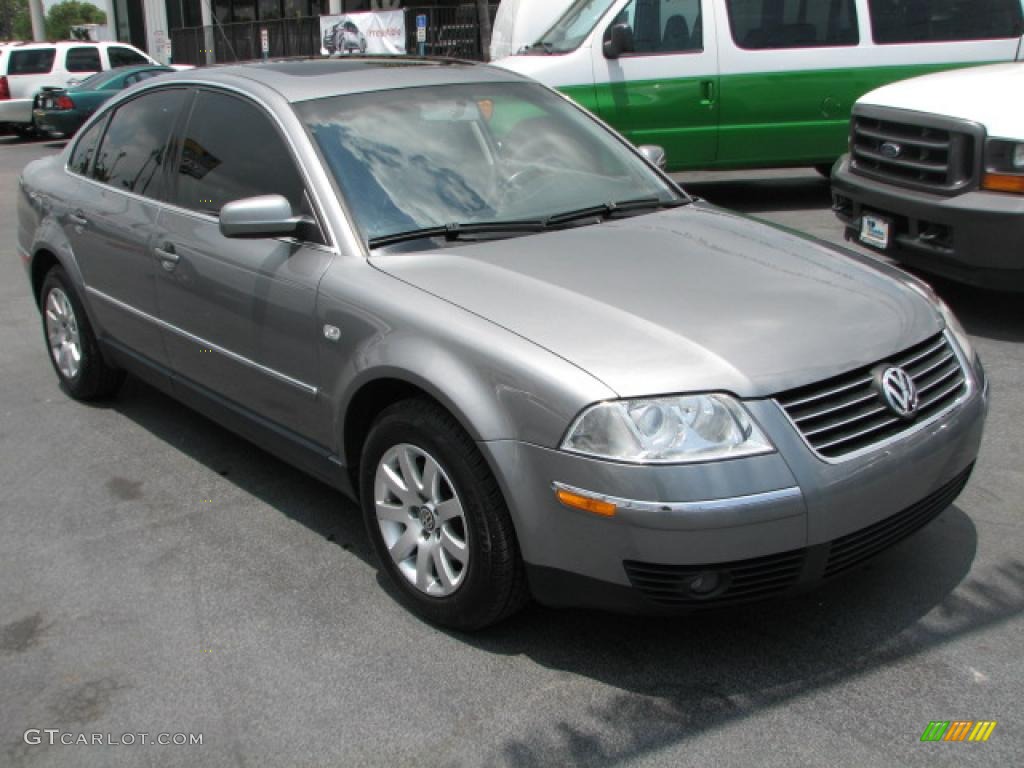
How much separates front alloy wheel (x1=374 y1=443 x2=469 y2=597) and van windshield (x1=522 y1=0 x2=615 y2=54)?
23.1 ft

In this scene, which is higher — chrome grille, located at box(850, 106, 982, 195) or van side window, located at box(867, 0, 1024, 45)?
van side window, located at box(867, 0, 1024, 45)

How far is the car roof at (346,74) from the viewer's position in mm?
4238

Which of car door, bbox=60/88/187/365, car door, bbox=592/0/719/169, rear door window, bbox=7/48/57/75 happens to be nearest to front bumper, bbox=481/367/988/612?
Result: car door, bbox=60/88/187/365

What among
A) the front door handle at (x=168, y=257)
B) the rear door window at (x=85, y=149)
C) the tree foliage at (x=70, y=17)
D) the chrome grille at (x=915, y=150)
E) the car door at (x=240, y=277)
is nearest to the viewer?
the car door at (x=240, y=277)

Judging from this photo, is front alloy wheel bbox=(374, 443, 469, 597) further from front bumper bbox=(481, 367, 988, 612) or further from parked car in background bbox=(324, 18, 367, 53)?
parked car in background bbox=(324, 18, 367, 53)

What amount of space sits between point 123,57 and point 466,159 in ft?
70.8

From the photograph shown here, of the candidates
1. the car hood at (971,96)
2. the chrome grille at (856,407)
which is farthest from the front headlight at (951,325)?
Result: the car hood at (971,96)

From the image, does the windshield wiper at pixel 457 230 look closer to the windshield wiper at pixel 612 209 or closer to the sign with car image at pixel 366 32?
the windshield wiper at pixel 612 209

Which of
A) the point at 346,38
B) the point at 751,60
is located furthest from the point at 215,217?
the point at 346,38

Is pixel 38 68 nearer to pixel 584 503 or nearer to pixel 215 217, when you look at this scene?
pixel 215 217

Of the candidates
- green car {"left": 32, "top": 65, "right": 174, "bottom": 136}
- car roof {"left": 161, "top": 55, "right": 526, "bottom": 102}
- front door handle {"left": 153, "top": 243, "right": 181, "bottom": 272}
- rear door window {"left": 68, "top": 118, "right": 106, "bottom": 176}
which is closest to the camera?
car roof {"left": 161, "top": 55, "right": 526, "bottom": 102}

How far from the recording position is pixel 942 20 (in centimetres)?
974

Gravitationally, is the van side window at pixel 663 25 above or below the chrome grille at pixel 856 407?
above

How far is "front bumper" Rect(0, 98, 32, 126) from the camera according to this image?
68.7 ft
